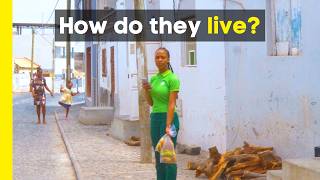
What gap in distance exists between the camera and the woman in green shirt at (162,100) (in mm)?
5680

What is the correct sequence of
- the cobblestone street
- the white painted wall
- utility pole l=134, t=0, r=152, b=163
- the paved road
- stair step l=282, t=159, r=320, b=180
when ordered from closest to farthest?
stair step l=282, t=159, r=320, b=180 → the cobblestone street → the paved road → utility pole l=134, t=0, r=152, b=163 → the white painted wall

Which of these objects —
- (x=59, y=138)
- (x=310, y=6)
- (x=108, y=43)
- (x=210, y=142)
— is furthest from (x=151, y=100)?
(x=108, y=43)

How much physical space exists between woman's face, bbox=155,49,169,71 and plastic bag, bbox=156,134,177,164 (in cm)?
77

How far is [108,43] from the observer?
64.5ft

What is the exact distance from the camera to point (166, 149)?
5.47 metres

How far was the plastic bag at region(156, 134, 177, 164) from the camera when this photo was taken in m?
5.48

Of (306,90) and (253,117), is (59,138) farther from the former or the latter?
(306,90)

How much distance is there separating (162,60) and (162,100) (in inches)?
17.3

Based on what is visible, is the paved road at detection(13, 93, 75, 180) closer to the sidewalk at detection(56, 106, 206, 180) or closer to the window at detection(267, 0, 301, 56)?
the sidewalk at detection(56, 106, 206, 180)

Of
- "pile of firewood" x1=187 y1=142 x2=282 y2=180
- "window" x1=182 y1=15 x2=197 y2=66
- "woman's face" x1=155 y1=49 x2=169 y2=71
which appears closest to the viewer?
"woman's face" x1=155 y1=49 x2=169 y2=71

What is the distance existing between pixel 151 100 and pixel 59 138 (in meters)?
8.20

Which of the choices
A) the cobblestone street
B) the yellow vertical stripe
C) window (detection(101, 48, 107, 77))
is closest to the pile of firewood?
the cobblestone street

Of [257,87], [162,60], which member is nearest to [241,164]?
[257,87]

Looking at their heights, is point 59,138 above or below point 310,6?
below
